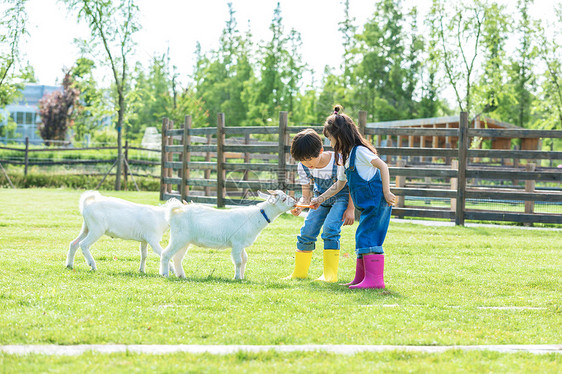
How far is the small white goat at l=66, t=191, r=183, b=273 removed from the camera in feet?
22.1

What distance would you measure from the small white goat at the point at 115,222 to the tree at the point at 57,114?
39815 millimetres

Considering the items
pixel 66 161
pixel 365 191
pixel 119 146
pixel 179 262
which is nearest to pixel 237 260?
pixel 179 262

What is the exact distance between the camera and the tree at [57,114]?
146 feet

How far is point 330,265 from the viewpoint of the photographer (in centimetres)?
662

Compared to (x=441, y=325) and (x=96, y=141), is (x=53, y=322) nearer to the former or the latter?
(x=441, y=325)

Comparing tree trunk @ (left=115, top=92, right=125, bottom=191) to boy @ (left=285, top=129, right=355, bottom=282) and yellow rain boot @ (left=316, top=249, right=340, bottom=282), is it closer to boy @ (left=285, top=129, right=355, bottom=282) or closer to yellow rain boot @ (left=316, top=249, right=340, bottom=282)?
boy @ (left=285, top=129, right=355, bottom=282)

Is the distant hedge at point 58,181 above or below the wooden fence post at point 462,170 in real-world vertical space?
below

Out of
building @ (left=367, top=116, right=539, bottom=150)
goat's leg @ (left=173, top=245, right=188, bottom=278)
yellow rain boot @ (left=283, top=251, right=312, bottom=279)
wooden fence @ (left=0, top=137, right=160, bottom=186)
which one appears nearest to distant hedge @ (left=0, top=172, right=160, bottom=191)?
wooden fence @ (left=0, top=137, right=160, bottom=186)

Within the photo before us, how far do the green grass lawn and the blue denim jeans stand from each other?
1.52 feet

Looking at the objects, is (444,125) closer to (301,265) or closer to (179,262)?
(301,265)

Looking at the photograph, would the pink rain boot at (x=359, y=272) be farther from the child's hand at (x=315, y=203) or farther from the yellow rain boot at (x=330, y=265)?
the child's hand at (x=315, y=203)

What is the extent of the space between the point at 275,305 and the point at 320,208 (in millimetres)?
1891

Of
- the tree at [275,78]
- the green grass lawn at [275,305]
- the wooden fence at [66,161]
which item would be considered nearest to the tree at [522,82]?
the tree at [275,78]

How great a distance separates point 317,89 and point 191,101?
628 inches
